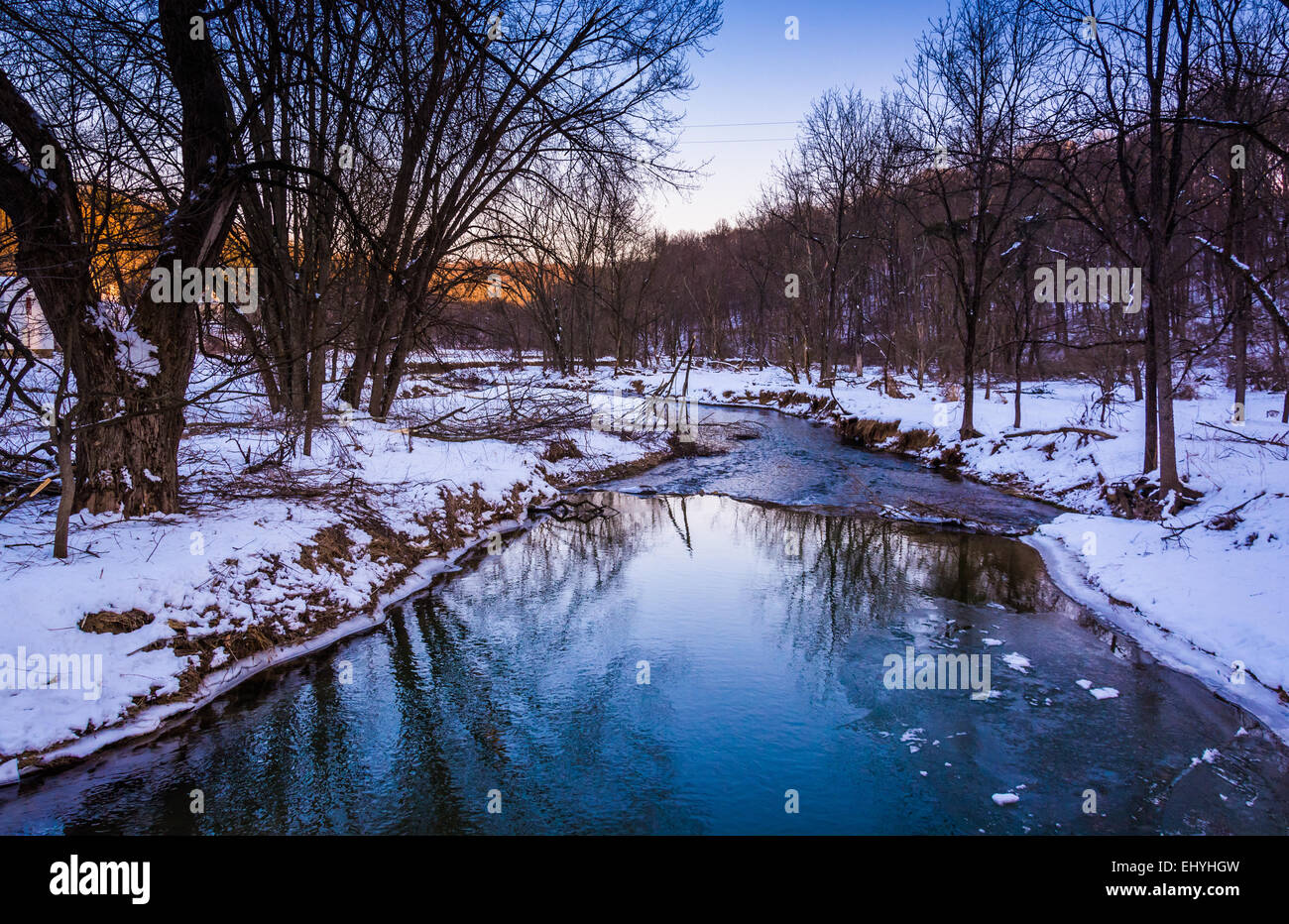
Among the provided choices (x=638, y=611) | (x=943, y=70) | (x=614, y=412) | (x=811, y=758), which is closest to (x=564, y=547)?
(x=638, y=611)

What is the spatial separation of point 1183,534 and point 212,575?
1249cm

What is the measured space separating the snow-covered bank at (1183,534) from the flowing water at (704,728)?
574mm

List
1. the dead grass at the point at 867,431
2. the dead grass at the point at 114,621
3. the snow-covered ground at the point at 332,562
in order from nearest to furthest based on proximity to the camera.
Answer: the snow-covered ground at the point at 332,562
the dead grass at the point at 114,621
the dead grass at the point at 867,431

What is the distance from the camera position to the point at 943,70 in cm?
1938

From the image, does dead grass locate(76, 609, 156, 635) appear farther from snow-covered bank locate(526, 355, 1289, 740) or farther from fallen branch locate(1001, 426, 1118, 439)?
fallen branch locate(1001, 426, 1118, 439)

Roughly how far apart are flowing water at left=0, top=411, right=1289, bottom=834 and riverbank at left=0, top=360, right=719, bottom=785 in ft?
1.34

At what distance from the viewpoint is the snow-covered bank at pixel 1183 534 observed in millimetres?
7289

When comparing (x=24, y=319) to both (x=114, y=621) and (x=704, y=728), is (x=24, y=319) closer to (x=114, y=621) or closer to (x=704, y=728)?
(x=114, y=621)

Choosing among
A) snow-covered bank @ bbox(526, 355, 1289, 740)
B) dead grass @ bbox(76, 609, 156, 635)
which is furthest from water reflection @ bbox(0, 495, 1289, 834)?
dead grass @ bbox(76, 609, 156, 635)

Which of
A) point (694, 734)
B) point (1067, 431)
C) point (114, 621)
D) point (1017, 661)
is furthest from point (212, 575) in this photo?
point (1067, 431)

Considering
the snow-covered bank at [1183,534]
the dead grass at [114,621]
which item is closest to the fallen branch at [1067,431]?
the snow-covered bank at [1183,534]

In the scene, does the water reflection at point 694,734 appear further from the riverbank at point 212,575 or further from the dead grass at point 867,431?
the dead grass at point 867,431
